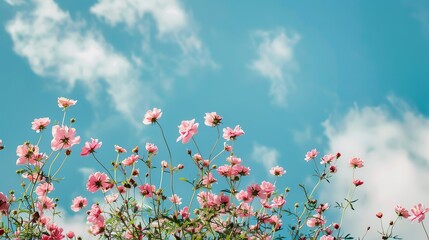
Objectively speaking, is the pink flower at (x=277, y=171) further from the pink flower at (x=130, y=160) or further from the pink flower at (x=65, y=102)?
the pink flower at (x=65, y=102)

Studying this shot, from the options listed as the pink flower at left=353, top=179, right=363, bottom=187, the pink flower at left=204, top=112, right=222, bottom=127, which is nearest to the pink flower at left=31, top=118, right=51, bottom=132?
the pink flower at left=204, top=112, right=222, bottom=127

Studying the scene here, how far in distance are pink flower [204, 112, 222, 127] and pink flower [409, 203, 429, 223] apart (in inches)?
83.2

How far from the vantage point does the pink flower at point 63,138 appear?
422cm

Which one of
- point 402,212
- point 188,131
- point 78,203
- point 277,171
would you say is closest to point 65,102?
point 78,203

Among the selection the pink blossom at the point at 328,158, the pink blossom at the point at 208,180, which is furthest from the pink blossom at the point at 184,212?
the pink blossom at the point at 328,158

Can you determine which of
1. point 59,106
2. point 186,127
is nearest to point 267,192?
point 186,127

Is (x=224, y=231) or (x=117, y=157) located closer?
(x=224, y=231)

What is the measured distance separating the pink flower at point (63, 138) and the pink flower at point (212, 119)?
1.10 meters

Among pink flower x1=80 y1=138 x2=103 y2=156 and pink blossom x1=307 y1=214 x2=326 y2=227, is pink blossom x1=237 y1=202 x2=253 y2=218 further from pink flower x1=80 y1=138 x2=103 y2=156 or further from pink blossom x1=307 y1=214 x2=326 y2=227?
pink flower x1=80 y1=138 x2=103 y2=156

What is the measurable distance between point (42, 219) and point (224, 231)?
172 cm

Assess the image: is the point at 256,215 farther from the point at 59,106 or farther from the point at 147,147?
the point at 59,106

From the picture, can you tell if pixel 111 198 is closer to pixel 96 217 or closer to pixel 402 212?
pixel 96 217

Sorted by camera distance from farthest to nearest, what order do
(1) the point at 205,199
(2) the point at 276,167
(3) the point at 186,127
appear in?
(2) the point at 276,167 → (1) the point at 205,199 → (3) the point at 186,127

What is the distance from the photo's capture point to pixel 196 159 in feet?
15.5
